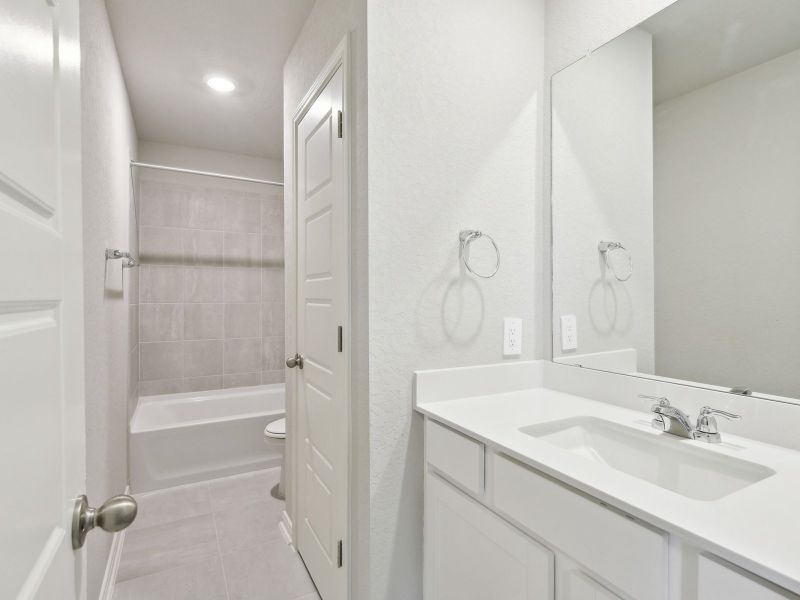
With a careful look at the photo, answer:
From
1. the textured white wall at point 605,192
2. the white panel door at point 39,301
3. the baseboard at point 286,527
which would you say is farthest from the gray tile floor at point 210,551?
the textured white wall at point 605,192

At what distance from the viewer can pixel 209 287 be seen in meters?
3.52

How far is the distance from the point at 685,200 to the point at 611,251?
27 centimetres

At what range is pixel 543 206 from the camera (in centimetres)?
160

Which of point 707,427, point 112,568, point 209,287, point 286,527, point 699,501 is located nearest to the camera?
point 699,501

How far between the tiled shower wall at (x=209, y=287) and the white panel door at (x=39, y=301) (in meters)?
3.08

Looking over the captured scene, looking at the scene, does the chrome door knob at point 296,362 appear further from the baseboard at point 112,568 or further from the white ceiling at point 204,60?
the white ceiling at point 204,60

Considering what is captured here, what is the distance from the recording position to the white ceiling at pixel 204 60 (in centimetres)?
182

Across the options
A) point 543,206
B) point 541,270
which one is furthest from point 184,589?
point 543,206

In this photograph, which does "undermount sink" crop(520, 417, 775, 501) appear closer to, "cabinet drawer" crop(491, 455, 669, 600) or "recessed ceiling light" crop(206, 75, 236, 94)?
"cabinet drawer" crop(491, 455, 669, 600)

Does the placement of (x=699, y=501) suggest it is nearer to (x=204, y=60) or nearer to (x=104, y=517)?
(x=104, y=517)

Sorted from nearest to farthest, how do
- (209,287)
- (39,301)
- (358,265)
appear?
1. (39,301)
2. (358,265)
3. (209,287)

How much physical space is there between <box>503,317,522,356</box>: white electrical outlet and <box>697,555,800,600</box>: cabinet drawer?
923mm

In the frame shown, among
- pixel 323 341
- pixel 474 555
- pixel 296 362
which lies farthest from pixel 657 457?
pixel 296 362

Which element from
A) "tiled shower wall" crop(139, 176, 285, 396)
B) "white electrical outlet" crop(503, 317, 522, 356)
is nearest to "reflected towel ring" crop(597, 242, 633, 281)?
"white electrical outlet" crop(503, 317, 522, 356)
